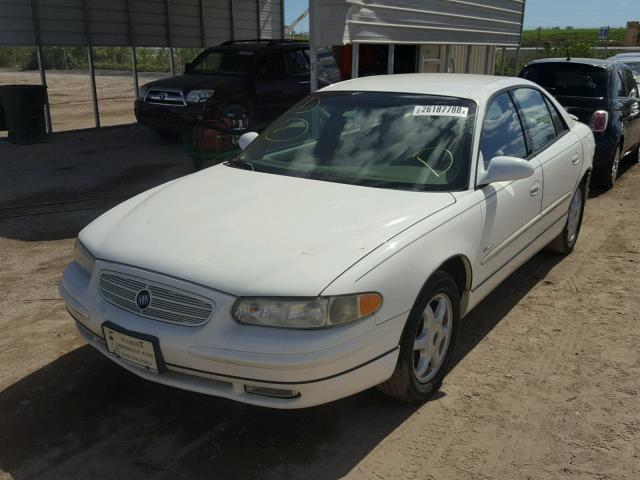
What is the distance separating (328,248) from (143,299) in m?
0.85

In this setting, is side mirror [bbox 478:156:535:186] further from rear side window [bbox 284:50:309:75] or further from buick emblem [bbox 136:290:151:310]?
rear side window [bbox 284:50:309:75]

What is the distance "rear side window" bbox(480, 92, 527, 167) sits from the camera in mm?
3703

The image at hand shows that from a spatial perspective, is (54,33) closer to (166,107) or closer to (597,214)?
(166,107)

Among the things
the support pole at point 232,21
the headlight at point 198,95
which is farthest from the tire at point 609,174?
the support pole at point 232,21

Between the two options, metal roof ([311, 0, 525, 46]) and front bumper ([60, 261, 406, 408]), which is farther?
metal roof ([311, 0, 525, 46])

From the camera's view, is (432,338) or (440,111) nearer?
(432,338)

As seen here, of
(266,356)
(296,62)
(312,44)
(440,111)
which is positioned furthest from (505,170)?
(296,62)

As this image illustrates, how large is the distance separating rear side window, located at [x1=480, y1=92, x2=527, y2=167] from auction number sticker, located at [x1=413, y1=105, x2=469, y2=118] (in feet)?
0.50

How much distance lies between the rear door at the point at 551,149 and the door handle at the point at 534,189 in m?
0.15

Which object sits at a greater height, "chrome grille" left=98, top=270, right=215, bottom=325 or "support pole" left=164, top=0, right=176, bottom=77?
"support pole" left=164, top=0, right=176, bottom=77

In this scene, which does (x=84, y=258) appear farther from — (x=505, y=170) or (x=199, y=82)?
(x=199, y=82)

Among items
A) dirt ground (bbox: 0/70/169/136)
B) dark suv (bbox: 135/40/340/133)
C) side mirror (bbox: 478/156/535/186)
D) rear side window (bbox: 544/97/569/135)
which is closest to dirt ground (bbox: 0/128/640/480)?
side mirror (bbox: 478/156/535/186)

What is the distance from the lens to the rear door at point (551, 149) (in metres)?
4.34

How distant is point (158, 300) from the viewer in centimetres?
267
